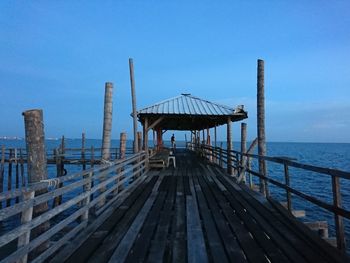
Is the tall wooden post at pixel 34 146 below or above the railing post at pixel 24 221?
above

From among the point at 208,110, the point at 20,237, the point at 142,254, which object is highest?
the point at 208,110

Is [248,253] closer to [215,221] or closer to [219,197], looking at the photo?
[215,221]

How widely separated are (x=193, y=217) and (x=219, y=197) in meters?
2.16

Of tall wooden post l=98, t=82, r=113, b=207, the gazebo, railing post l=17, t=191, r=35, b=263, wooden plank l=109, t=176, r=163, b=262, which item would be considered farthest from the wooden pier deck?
the gazebo

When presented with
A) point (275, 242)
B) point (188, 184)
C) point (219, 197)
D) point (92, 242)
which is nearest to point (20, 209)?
point (92, 242)

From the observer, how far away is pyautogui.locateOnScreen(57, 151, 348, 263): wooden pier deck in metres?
3.93

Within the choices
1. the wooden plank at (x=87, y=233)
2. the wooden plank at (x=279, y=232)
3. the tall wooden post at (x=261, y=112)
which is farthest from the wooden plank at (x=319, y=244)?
the tall wooden post at (x=261, y=112)

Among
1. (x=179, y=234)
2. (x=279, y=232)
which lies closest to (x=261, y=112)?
(x=279, y=232)

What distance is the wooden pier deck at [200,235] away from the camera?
12.9 ft

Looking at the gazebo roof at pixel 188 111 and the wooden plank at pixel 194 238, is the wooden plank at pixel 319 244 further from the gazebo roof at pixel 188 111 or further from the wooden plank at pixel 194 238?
the gazebo roof at pixel 188 111

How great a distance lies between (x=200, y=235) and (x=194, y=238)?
18 centimetres

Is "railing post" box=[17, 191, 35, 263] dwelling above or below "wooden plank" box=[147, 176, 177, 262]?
above

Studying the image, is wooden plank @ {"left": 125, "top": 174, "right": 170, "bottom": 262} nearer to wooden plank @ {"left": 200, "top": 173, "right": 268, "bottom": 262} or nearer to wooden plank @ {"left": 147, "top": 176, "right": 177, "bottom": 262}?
wooden plank @ {"left": 147, "top": 176, "right": 177, "bottom": 262}

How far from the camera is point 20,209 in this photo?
10.2 feet
